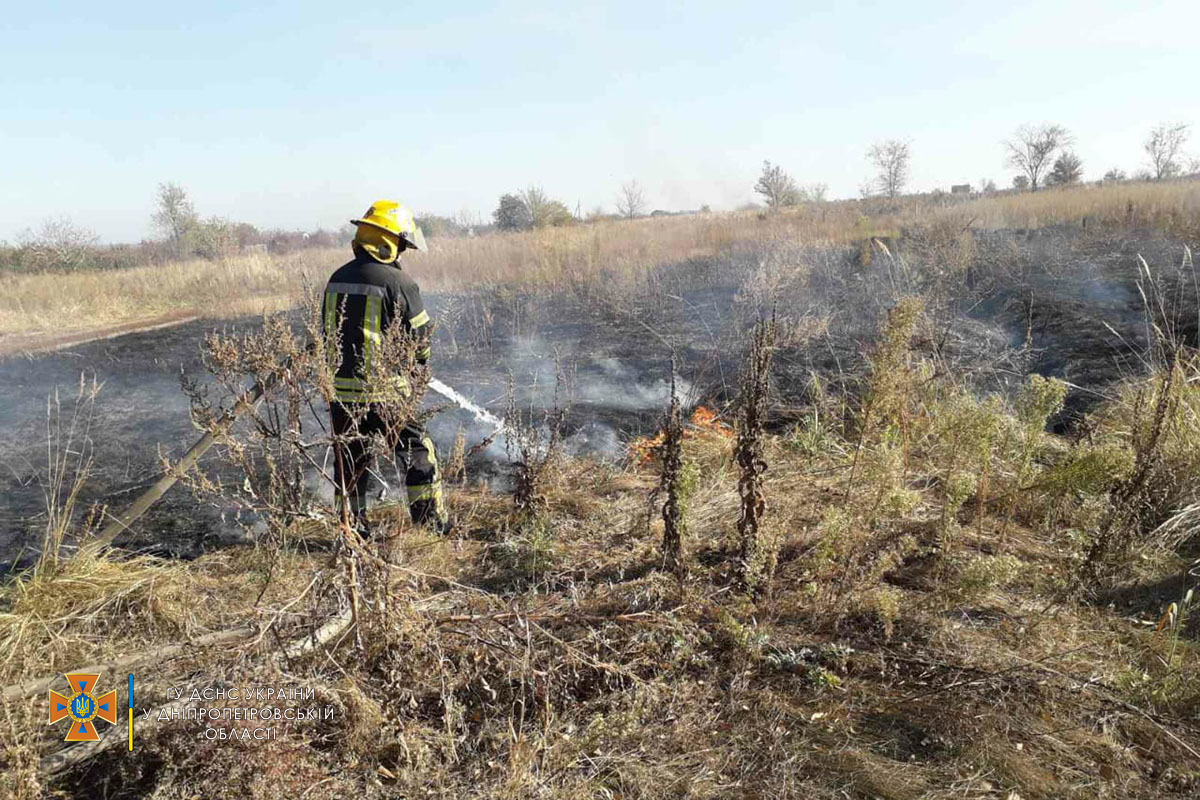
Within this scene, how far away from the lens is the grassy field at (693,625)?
6.08 feet

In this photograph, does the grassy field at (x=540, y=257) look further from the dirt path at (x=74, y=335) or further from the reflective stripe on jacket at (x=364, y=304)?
the reflective stripe on jacket at (x=364, y=304)

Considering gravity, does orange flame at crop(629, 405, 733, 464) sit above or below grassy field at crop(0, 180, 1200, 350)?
below

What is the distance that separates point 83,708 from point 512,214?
2489 cm

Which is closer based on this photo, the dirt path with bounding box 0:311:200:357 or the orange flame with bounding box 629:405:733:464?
the orange flame with bounding box 629:405:733:464

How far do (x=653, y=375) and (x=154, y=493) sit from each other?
4.82 m

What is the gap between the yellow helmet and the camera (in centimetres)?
355

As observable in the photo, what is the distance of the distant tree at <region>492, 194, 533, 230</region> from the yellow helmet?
20.0 metres

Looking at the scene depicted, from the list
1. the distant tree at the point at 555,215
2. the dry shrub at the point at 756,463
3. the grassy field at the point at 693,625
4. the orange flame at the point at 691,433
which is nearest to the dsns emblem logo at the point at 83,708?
the grassy field at the point at 693,625

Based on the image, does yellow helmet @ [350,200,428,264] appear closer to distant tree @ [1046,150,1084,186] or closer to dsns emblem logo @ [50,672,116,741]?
dsns emblem logo @ [50,672,116,741]

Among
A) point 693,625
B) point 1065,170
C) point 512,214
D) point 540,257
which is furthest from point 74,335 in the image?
point 1065,170

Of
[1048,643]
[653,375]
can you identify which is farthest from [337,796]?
[653,375]

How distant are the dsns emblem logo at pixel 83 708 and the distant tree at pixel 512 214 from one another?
22115mm

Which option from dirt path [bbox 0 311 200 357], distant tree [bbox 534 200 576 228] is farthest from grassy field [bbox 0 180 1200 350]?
distant tree [bbox 534 200 576 228]

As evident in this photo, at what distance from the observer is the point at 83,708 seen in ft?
6.48
